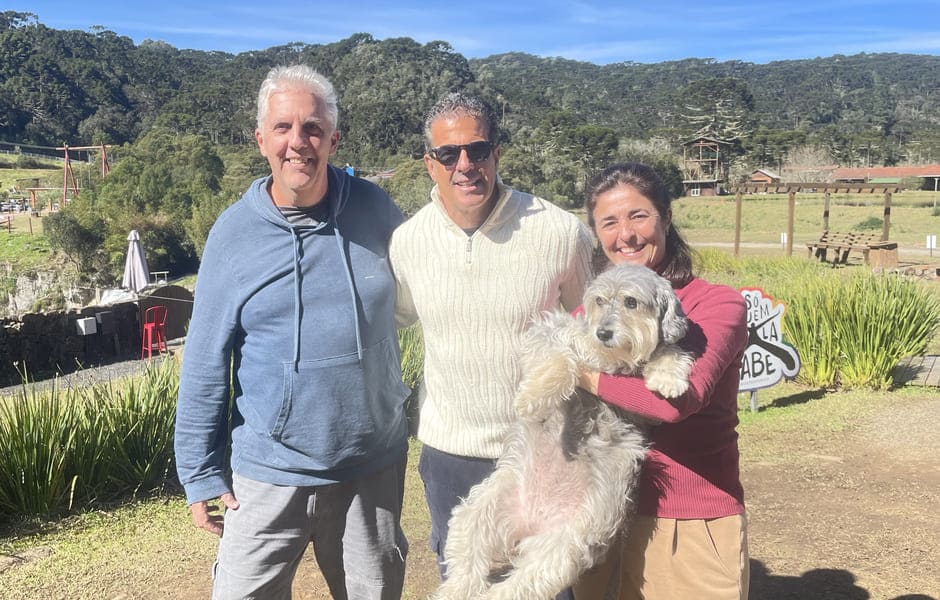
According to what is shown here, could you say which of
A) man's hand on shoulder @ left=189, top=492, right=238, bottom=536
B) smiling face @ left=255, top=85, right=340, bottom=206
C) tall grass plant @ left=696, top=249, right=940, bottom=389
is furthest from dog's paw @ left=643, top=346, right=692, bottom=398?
tall grass plant @ left=696, top=249, right=940, bottom=389

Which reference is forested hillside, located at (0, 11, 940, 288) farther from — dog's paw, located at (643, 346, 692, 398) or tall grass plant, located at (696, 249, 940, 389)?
dog's paw, located at (643, 346, 692, 398)

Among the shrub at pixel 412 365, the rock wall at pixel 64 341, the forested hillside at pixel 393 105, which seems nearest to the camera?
the shrub at pixel 412 365

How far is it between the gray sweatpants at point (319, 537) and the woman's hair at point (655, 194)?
1.45 metres

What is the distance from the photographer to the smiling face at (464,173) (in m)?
3.02

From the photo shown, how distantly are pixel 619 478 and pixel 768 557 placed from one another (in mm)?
4117

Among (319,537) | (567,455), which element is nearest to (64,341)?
(319,537)

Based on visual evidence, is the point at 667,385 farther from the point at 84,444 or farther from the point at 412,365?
the point at 412,365

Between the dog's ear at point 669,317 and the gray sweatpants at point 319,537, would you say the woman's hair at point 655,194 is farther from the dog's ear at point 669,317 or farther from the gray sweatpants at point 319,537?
the gray sweatpants at point 319,537

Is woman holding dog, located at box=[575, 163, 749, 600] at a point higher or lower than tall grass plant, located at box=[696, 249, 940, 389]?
higher

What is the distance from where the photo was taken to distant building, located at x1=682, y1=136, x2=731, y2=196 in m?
80.8

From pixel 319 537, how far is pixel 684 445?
1613mm

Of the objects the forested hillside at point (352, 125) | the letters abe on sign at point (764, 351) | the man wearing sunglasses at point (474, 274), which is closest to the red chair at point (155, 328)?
the forested hillside at point (352, 125)

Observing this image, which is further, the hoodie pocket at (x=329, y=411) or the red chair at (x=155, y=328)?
the red chair at (x=155, y=328)

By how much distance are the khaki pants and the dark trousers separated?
0.52 m
